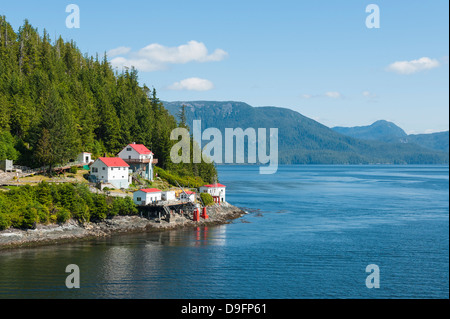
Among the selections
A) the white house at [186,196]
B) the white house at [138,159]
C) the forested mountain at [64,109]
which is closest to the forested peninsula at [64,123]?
the forested mountain at [64,109]

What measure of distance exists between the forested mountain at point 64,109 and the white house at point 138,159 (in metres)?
7.02

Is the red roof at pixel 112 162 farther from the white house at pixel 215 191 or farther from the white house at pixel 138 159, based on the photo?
the white house at pixel 215 191

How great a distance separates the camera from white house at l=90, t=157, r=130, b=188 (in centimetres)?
8000

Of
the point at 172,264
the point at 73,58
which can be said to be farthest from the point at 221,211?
the point at 73,58

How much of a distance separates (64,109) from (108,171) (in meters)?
16.6

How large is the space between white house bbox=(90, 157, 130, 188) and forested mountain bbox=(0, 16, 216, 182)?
5917 millimetres

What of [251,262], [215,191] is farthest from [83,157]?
[251,262]

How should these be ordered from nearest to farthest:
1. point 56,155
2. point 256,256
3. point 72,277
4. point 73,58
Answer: point 72,277
point 256,256
point 56,155
point 73,58

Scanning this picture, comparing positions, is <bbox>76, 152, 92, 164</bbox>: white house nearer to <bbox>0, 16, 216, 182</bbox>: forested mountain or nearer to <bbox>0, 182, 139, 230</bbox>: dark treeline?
<bbox>0, 16, 216, 182</bbox>: forested mountain

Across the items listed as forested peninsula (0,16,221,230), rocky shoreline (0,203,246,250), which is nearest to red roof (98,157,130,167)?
forested peninsula (0,16,221,230)

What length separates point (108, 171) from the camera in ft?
262

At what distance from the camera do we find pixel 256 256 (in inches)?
2267
